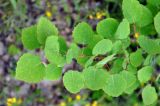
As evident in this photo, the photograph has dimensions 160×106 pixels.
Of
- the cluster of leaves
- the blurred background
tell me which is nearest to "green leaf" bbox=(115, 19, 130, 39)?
the cluster of leaves

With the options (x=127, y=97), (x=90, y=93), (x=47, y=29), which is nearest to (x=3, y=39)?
(x=90, y=93)

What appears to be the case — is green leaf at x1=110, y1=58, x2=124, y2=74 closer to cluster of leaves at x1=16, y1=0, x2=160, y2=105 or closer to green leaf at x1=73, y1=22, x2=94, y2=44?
cluster of leaves at x1=16, y1=0, x2=160, y2=105

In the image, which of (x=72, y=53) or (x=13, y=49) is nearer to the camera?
(x=72, y=53)

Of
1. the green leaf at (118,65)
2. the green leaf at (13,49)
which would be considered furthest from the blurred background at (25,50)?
the green leaf at (118,65)

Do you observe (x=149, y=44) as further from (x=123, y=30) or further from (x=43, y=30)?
(x=43, y=30)

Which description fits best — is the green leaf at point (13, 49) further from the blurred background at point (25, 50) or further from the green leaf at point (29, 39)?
the green leaf at point (29, 39)

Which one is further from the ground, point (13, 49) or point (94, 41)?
point (94, 41)

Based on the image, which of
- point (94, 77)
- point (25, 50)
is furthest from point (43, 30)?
point (25, 50)
